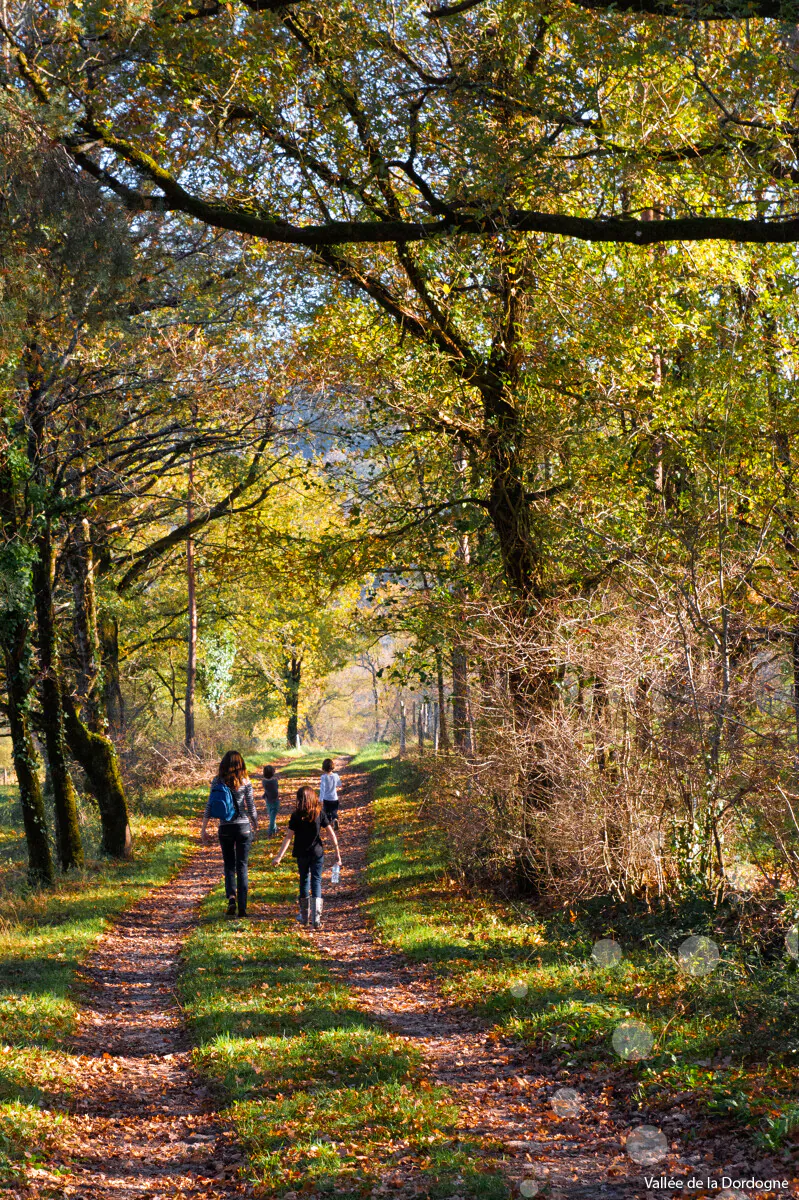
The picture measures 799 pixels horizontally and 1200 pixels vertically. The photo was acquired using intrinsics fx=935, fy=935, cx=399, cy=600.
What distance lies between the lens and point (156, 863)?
56.3 ft

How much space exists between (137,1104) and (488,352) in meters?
9.98

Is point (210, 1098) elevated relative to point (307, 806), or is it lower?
lower

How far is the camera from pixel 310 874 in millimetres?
12117

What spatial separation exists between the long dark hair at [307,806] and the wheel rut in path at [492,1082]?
1509 millimetres

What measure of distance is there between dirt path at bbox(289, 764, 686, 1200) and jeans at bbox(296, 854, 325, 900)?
0.57m

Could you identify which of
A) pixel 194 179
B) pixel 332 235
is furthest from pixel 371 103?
pixel 332 235

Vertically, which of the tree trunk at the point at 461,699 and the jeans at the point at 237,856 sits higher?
the tree trunk at the point at 461,699

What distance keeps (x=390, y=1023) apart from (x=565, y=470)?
7.55m

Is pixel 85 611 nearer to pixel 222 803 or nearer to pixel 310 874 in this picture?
pixel 222 803

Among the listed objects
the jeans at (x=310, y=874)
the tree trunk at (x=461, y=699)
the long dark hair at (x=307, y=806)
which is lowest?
the jeans at (x=310, y=874)

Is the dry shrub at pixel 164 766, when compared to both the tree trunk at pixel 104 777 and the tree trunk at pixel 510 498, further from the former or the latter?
the tree trunk at pixel 510 498

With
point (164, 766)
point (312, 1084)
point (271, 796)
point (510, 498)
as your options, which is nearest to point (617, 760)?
point (510, 498)

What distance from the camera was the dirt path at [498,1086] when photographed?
5.43 metres

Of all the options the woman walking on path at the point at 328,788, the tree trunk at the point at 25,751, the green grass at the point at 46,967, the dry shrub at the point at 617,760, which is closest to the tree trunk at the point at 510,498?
the dry shrub at the point at 617,760
